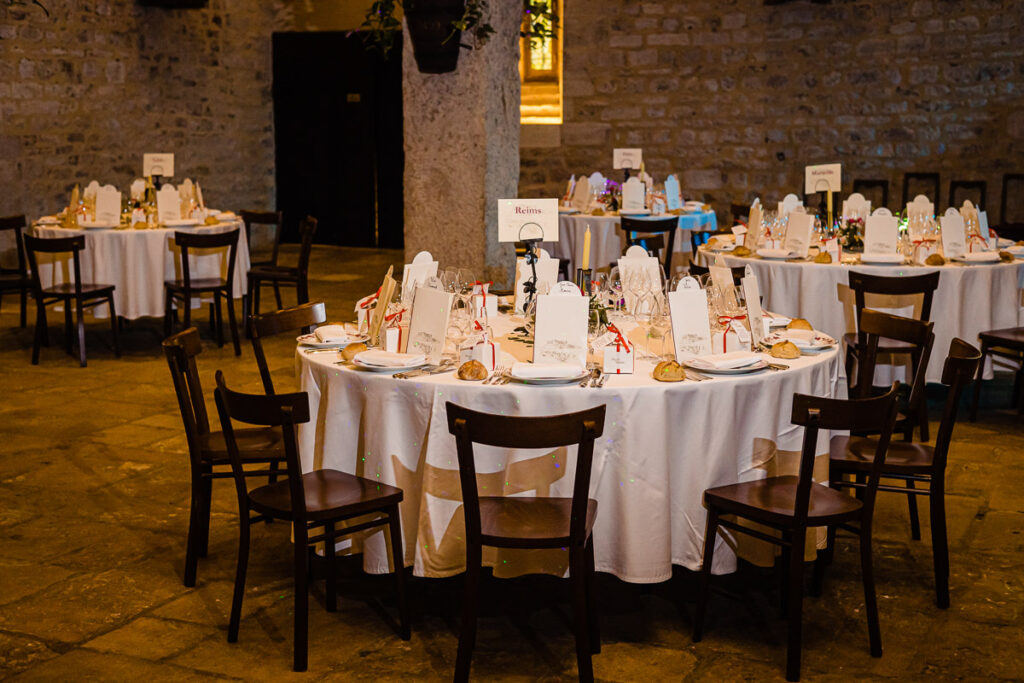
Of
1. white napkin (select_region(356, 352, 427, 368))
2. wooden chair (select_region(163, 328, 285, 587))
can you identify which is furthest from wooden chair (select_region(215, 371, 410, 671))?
white napkin (select_region(356, 352, 427, 368))

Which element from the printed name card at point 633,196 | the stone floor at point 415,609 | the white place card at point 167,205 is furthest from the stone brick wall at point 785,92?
the stone floor at point 415,609

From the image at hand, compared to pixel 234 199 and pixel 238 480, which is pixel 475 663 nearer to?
pixel 238 480

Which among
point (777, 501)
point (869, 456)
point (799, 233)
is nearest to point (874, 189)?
point (799, 233)

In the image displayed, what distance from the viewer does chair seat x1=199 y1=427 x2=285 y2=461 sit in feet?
11.9

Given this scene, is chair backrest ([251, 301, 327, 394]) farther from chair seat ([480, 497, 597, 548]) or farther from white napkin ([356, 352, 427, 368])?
chair seat ([480, 497, 597, 548])

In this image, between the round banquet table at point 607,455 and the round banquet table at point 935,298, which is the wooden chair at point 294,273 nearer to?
the round banquet table at point 935,298

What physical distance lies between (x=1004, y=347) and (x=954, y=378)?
2593 mm

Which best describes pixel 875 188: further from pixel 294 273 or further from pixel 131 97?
pixel 131 97

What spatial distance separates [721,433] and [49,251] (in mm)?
4840

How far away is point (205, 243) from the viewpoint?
691 centimetres

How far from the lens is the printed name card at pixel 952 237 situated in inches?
231

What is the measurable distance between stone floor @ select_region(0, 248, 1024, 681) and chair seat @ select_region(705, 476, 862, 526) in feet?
1.38

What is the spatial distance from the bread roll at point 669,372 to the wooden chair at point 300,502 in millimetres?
837

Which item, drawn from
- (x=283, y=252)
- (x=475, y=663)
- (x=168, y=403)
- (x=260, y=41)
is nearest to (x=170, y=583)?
(x=475, y=663)
